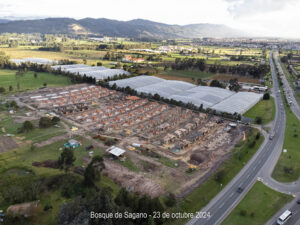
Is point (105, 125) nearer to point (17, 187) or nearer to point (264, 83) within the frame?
point (17, 187)

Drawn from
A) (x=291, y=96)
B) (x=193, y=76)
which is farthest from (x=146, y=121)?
(x=193, y=76)

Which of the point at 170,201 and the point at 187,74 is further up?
the point at 187,74

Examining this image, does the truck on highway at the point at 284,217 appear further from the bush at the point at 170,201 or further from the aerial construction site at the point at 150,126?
the bush at the point at 170,201

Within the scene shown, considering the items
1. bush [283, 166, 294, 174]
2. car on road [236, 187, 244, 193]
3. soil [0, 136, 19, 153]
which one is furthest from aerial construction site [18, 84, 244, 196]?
soil [0, 136, 19, 153]

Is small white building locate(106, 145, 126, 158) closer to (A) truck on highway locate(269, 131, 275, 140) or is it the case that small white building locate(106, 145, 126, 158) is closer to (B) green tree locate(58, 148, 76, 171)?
(B) green tree locate(58, 148, 76, 171)

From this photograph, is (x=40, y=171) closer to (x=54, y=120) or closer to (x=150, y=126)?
(x=54, y=120)

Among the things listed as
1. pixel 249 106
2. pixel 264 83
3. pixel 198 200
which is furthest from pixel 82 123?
pixel 264 83

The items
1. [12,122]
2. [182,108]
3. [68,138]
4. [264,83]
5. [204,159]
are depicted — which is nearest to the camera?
[204,159]
